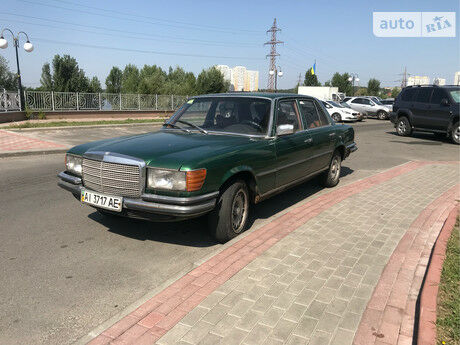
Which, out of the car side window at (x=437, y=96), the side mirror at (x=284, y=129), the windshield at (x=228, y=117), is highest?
the car side window at (x=437, y=96)

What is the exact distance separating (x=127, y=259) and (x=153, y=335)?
4.65 feet

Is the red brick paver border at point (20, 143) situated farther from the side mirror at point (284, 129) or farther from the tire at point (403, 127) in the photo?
the tire at point (403, 127)

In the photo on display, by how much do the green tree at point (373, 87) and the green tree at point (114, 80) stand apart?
4585 cm

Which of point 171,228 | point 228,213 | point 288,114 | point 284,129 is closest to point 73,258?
point 171,228

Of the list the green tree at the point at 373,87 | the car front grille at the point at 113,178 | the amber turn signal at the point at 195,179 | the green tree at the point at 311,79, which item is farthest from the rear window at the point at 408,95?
the green tree at the point at 373,87

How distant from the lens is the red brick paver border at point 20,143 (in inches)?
453

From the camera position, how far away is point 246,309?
3.01 m

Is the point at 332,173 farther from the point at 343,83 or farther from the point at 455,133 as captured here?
the point at 343,83

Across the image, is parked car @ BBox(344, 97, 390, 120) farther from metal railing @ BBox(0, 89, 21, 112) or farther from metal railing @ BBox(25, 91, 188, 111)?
metal railing @ BBox(0, 89, 21, 112)

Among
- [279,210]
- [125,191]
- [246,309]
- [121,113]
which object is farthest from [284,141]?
[121,113]

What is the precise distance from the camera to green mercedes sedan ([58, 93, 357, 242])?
3.79m

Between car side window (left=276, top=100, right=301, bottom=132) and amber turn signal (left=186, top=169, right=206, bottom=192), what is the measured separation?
5.84 feet

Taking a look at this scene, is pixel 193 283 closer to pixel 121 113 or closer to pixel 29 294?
pixel 29 294

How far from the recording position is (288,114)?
552cm
